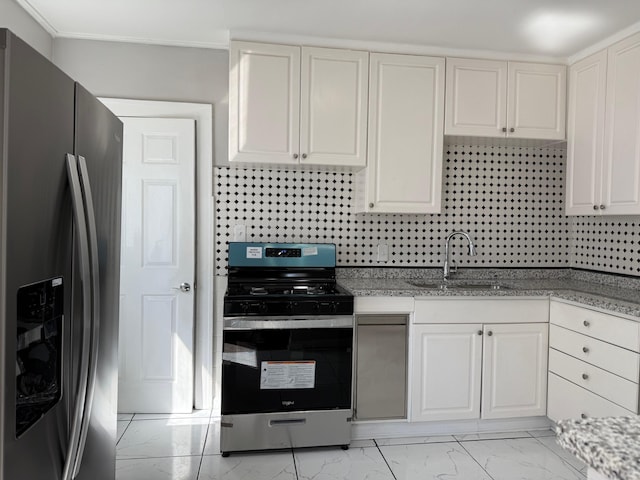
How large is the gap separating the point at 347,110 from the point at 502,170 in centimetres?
128

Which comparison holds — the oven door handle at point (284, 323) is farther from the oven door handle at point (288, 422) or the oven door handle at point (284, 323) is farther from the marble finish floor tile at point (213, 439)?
the marble finish floor tile at point (213, 439)

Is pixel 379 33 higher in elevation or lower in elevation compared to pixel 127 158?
higher

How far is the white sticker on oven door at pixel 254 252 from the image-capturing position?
300cm

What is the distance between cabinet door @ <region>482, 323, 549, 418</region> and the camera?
2.79 meters

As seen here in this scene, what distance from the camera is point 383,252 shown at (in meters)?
3.26

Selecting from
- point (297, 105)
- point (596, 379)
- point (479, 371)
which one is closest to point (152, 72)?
point (297, 105)

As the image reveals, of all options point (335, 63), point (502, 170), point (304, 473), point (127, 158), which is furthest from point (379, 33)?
point (304, 473)

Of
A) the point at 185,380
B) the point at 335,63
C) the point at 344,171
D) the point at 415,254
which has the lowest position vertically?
the point at 185,380

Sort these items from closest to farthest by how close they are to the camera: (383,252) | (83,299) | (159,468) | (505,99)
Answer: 1. (83,299)
2. (159,468)
3. (505,99)
4. (383,252)

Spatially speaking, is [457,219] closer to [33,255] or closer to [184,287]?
[184,287]

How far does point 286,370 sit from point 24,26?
237cm

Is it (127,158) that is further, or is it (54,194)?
(127,158)

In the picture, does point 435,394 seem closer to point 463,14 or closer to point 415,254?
point 415,254

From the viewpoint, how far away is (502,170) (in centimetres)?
336
